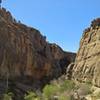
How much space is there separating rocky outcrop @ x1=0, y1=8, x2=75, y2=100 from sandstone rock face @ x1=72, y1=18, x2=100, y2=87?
23286 mm

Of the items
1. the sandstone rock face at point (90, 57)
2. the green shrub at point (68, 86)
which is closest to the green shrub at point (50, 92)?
the green shrub at point (68, 86)

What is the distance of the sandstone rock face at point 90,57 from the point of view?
6096 cm

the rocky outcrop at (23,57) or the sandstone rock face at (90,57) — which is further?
the rocky outcrop at (23,57)

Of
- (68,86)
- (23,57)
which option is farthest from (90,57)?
(23,57)

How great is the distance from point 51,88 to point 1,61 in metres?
26.1

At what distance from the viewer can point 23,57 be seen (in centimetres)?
10219

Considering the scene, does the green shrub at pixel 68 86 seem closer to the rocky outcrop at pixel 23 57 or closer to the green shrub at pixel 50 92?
the green shrub at pixel 50 92

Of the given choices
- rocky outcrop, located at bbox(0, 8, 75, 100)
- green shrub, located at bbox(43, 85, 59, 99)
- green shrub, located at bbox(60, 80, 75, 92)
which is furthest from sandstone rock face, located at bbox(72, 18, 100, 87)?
rocky outcrop, located at bbox(0, 8, 75, 100)

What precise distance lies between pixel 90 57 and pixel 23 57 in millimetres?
38547

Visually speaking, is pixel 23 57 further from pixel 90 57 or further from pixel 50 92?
pixel 90 57

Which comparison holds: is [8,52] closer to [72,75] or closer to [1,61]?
[1,61]

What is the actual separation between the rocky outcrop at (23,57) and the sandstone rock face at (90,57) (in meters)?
23.3

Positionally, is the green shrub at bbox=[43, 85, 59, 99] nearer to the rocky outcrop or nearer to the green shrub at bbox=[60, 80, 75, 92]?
the green shrub at bbox=[60, 80, 75, 92]

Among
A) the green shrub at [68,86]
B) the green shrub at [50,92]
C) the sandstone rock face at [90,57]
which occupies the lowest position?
the green shrub at [50,92]
